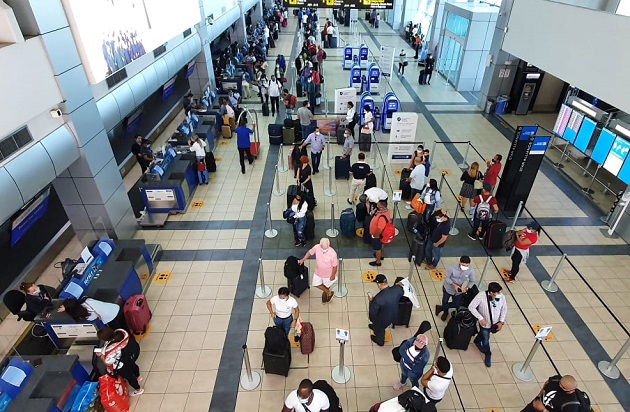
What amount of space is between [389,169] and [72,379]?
30.9 feet

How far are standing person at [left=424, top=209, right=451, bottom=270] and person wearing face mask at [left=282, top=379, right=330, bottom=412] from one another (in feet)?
13.4

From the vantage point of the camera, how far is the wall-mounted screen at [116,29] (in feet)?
23.1

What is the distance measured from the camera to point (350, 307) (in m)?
7.22

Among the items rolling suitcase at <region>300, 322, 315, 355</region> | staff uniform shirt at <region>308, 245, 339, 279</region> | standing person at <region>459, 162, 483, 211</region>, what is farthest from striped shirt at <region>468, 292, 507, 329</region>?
Result: standing person at <region>459, 162, 483, 211</region>

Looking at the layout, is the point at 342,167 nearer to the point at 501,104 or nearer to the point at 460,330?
the point at 460,330

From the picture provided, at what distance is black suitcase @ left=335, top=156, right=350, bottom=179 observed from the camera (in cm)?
1107

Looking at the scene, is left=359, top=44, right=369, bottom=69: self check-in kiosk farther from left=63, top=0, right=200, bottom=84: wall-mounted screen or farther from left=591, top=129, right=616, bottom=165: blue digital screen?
left=591, top=129, right=616, bottom=165: blue digital screen

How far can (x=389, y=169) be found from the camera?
1180 cm

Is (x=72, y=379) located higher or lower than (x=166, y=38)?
lower

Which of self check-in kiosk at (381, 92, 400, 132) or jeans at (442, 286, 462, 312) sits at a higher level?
self check-in kiosk at (381, 92, 400, 132)

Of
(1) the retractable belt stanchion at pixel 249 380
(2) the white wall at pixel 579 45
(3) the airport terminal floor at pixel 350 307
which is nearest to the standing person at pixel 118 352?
(3) the airport terminal floor at pixel 350 307

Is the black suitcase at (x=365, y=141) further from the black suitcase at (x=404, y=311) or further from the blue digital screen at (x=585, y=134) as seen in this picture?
the black suitcase at (x=404, y=311)

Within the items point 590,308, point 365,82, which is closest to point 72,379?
point 590,308

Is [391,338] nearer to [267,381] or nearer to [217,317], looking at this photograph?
[267,381]
